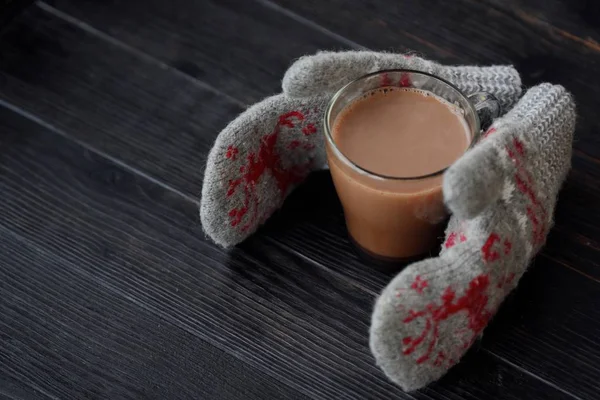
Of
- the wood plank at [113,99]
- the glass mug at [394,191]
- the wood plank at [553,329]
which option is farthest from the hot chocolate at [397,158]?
the wood plank at [113,99]

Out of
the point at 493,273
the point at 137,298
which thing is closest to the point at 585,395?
the point at 493,273

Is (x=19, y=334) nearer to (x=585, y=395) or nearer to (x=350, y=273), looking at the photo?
(x=350, y=273)

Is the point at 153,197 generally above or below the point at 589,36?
below

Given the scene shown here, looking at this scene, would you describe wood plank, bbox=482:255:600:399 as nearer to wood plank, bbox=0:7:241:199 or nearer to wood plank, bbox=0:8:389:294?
wood plank, bbox=0:8:389:294

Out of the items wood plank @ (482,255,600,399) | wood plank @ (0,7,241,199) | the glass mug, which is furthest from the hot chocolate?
wood plank @ (0,7,241,199)

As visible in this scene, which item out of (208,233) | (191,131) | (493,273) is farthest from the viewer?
(191,131)

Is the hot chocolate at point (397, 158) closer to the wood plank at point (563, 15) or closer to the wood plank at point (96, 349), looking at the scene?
the wood plank at point (96, 349)

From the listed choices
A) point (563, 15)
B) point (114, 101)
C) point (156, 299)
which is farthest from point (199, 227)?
point (563, 15)
